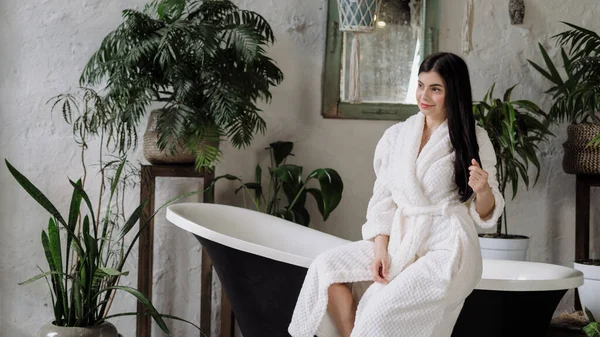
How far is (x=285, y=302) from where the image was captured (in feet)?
9.43

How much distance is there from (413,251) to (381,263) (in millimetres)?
110

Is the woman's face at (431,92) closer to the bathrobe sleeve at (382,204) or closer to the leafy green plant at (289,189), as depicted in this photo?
the bathrobe sleeve at (382,204)

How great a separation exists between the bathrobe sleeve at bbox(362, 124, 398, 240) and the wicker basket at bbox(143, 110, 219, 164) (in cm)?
135

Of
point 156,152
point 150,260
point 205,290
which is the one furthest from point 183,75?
point 205,290

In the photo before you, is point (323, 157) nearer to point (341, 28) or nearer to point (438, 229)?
point (341, 28)

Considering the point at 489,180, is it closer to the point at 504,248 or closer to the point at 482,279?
the point at 482,279

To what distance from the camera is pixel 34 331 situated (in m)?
4.12

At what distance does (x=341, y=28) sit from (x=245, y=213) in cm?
112

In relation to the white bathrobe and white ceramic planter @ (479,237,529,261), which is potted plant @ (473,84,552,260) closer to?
white ceramic planter @ (479,237,529,261)

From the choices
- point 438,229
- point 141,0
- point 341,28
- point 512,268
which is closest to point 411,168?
point 438,229

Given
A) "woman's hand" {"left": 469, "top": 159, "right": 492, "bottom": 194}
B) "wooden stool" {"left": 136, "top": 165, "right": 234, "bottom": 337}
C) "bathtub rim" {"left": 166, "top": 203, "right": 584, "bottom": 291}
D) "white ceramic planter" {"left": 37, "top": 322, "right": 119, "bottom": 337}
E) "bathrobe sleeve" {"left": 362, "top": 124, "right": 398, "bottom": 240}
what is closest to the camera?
"woman's hand" {"left": 469, "top": 159, "right": 492, "bottom": 194}

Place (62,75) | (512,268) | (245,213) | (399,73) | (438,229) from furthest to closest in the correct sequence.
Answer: (399,73)
(62,75)
(245,213)
(512,268)
(438,229)

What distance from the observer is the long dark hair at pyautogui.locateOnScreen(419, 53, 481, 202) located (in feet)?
7.92

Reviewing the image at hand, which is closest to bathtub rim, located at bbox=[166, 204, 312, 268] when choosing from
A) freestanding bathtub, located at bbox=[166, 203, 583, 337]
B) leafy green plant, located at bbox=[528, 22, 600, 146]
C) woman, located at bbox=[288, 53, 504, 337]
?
freestanding bathtub, located at bbox=[166, 203, 583, 337]
